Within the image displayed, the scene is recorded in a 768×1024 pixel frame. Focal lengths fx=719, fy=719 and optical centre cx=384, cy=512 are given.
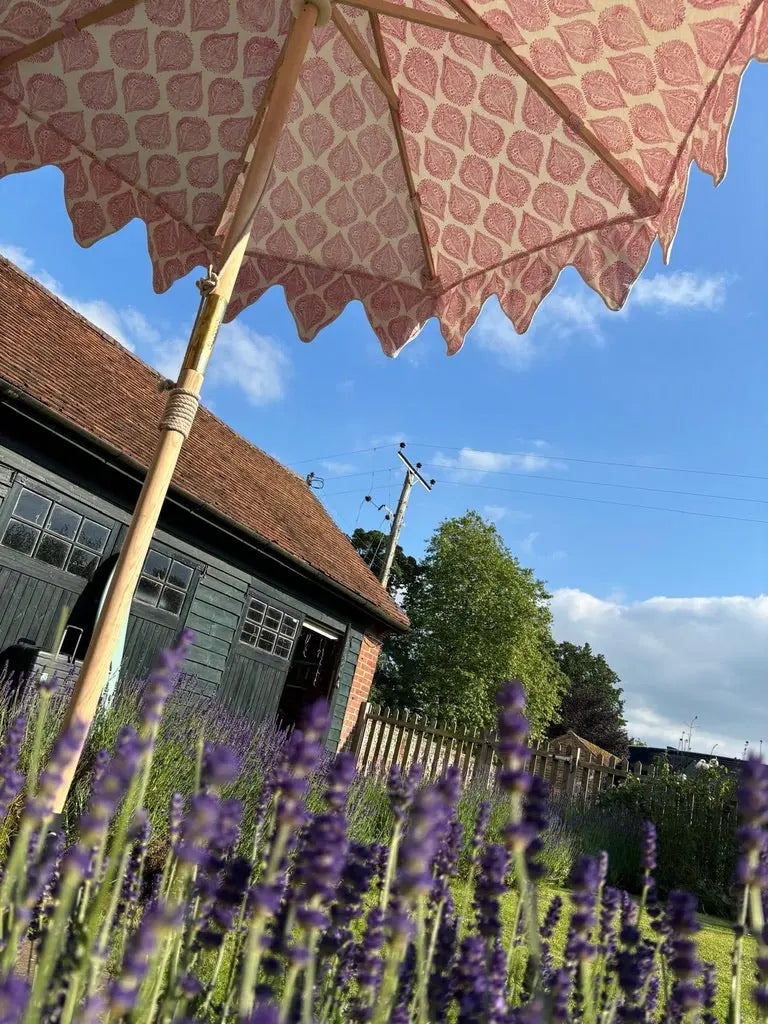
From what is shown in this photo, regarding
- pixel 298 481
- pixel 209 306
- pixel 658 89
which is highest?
pixel 298 481

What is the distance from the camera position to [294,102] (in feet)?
12.2

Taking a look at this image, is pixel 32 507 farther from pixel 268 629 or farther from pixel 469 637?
pixel 469 637

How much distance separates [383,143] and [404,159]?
18cm

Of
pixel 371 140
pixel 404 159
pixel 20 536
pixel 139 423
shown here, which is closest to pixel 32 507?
pixel 20 536

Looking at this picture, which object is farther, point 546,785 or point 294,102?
point 294,102

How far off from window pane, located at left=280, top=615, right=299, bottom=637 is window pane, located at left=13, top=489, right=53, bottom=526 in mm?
4140

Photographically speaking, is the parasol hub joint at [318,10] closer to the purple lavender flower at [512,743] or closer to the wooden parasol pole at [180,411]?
the wooden parasol pole at [180,411]

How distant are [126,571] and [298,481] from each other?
41.7ft

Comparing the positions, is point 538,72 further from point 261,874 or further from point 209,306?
point 261,874

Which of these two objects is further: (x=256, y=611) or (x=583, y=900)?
(x=256, y=611)

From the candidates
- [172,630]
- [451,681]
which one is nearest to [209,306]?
[172,630]

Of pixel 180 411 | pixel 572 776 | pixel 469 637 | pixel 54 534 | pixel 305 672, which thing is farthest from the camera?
pixel 469 637

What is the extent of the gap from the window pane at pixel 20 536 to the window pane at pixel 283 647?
13.6 ft

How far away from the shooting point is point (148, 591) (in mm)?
8750
